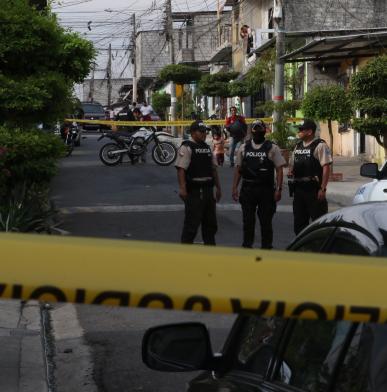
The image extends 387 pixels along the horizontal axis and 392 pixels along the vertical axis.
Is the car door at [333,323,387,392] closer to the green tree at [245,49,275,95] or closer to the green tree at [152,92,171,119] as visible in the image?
the green tree at [245,49,275,95]

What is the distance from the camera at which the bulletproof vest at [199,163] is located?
1203 cm

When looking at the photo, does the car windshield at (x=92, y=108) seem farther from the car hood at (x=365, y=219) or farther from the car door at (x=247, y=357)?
the car hood at (x=365, y=219)

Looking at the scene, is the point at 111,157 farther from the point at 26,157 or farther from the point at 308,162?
the point at 308,162

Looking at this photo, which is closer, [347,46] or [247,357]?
[247,357]

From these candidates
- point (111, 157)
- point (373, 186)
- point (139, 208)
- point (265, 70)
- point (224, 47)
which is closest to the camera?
point (373, 186)

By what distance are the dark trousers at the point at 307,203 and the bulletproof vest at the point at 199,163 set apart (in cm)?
113

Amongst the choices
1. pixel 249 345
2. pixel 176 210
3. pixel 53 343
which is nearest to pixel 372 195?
pixel 53 343

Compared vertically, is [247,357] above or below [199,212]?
above

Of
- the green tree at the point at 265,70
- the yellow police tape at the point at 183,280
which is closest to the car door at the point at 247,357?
the yellow police tape at the point at 183,280

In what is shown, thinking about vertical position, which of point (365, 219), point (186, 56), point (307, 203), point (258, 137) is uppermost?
point (186, 56)

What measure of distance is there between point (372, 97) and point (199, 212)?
32.4 feet

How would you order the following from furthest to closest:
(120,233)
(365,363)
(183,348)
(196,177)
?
1. (120,233)
2. (196,177)
3. (183,348)
4. (365,363)

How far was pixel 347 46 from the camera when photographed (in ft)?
81.5

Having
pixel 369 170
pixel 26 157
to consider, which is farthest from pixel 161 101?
pixel 369 170
